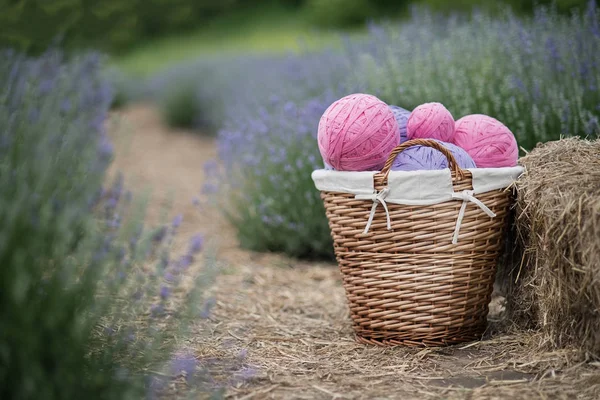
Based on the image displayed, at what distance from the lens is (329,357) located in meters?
1.96

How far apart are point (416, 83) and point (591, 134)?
91 cm

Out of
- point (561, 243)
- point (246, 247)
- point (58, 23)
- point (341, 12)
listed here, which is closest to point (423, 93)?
point (246, 247)

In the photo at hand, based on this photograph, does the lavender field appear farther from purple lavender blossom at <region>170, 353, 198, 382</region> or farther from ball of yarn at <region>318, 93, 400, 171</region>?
ball of yarn at <region>318, 93, 400, 171</region>

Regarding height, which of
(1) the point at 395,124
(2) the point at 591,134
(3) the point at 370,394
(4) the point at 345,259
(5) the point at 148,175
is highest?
(1) the point at 395,124

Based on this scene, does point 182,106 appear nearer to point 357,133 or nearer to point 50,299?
point 357,133

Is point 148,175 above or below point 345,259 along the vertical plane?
below

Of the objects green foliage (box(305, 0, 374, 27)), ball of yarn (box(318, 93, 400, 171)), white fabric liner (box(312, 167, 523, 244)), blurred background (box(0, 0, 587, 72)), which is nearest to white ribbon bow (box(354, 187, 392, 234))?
white fabric liner (box(312, 167, 523, 244))

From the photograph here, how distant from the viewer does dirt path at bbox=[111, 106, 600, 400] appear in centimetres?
164

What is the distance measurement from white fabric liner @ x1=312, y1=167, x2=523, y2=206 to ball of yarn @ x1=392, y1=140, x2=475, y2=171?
0.33 ft

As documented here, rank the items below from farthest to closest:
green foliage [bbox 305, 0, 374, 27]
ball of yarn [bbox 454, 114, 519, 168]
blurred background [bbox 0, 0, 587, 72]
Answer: green foliage [bbox 305, 0, 374, 27] → blurred background [bbox 0, 0, 587, 72] → ball of yarn [bbox 454, 114, 519, 168]

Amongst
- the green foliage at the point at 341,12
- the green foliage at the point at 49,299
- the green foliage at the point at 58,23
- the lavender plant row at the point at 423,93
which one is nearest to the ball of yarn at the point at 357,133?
the green foliage at the point at 49,299

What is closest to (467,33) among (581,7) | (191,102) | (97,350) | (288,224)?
(288,224)

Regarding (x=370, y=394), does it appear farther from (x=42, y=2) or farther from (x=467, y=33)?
(x=42, y=2)

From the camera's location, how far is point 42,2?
4066 mm
